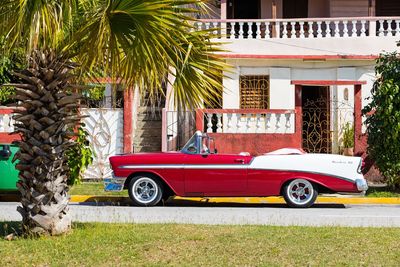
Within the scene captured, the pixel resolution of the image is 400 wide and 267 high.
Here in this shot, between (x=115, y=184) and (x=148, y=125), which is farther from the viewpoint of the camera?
(x=148, y=125)

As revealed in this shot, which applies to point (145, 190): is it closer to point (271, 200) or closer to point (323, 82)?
point (271, 200)

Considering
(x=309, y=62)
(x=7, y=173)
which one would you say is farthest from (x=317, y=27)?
(x=7, y=173)

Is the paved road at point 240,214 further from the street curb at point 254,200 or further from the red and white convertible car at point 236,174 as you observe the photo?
the street curb at point 254,200

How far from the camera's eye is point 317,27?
22.2 meters

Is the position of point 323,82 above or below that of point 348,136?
above

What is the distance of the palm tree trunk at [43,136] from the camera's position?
8438mm

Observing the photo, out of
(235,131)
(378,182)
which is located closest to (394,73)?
(378,182)

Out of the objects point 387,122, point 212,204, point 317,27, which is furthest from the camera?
point 317,27

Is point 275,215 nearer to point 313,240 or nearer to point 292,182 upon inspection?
point 292,182

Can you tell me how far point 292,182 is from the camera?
539 inches

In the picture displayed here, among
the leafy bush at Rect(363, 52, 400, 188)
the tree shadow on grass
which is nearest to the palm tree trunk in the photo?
the tree shadow on grass

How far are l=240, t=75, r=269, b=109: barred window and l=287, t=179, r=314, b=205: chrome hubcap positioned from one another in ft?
25.7

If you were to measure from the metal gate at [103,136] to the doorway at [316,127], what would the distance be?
16.2ft

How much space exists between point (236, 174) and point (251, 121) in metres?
5.23
